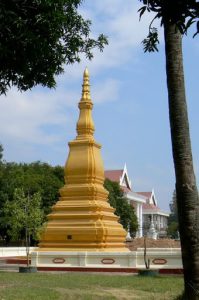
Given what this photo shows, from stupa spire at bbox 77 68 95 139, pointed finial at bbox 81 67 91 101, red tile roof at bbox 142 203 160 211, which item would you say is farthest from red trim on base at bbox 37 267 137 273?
red tile roof at bbox 142 203 160 211

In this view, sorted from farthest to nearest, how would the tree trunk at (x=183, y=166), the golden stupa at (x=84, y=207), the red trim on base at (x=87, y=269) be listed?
the golden stupa at (x=84, y=207)
the red trim on base at (x=87, y=269)
the tree trunk at (x=183, y=166)

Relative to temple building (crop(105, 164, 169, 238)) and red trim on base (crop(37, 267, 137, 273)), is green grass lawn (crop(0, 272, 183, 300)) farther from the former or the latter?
temple building (crop(105, 164, 169, 238))

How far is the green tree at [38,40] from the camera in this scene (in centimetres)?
867

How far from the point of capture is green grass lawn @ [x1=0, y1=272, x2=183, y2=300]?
38.7 feet

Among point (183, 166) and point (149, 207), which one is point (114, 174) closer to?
point (149, 207)

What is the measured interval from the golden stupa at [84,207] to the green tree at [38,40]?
48.1 feet

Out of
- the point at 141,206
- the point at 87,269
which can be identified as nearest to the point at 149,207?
the point at 141,206

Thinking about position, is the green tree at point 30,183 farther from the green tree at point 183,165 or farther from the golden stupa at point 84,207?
the green tree at point 183,165

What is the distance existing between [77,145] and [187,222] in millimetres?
19031

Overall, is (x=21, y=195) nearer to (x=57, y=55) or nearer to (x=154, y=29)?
(x=57, y=55)

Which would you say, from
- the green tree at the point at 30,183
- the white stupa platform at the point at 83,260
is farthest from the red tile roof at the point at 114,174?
the white stupa platform at the point at 83,260

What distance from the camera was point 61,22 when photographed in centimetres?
956

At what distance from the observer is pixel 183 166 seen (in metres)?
8.94

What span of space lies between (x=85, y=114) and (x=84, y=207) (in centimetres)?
552
